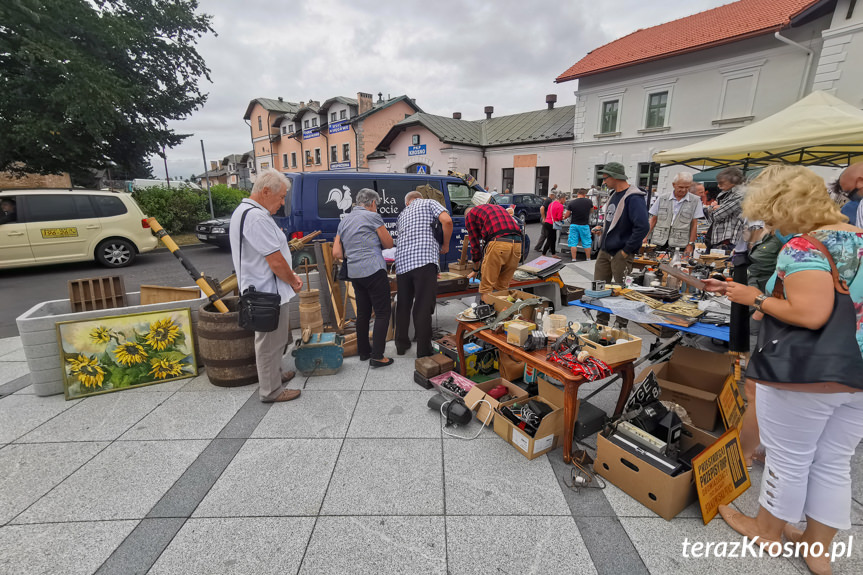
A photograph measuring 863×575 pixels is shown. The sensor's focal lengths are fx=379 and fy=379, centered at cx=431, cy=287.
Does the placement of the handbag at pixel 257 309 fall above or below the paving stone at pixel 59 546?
above

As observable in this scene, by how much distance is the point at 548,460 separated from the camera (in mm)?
2547

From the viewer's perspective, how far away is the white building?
Result: 10844 millimetres

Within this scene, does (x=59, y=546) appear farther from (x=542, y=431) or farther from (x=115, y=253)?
(x=115, y=253)

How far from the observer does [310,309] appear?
4.52 meters

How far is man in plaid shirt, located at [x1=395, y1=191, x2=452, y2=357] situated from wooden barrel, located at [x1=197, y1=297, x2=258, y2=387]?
1.59 meters

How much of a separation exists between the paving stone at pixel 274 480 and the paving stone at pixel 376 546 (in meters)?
0.22

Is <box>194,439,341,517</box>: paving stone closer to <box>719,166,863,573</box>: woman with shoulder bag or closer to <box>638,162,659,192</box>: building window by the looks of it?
<box>719,166,863,573</box>: woman with shoulder bag

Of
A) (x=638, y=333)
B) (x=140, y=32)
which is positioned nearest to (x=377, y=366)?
(x=638, y=333)

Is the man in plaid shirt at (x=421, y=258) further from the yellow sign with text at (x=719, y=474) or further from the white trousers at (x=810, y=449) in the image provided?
the white trousers at (x=810, y=449)

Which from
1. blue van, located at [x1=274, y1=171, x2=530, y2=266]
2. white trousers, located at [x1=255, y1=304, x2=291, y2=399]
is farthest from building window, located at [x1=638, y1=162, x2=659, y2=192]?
white trousers, located at [x1=255, y1=304, x2=291, y2=399]

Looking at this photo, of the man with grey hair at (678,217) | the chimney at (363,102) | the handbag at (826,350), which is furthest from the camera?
the chimney at (363,102)

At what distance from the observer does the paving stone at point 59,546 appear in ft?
5.89

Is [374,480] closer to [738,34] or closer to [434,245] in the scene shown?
[434,245]

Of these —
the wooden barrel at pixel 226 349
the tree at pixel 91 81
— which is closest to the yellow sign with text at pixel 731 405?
the wooden barrel at pixel 226 349
